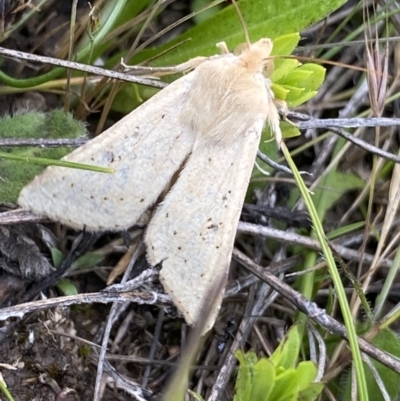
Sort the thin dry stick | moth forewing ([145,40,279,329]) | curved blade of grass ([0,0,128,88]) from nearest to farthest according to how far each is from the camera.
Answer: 1. moth forewing ([145,40,279,329])
2. the thin dry stick
3. curved blade of grass ([0,0,128,88])

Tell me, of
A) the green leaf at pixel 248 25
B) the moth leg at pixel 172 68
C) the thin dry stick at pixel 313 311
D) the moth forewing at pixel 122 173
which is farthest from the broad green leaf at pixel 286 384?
the green leaf at pixel 248 25

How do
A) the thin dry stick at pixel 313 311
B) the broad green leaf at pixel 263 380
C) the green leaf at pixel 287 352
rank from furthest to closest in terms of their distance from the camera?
the thin dry stick at pixel 313 311, the green leaf at pixel 287 352, the broad green leaf at pixel 263 380

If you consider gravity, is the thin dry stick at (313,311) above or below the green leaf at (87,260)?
below

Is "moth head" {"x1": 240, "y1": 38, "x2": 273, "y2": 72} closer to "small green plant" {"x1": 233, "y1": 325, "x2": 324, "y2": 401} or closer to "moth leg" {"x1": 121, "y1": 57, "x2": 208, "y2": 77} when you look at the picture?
"moth leg" {"x1": 121, "y1": 57, "x2": 208, "y2": 77}

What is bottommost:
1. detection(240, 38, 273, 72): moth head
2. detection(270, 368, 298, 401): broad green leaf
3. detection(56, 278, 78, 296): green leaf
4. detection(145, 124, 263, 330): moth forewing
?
detection(270, 368, 298, 401): broad green leaf

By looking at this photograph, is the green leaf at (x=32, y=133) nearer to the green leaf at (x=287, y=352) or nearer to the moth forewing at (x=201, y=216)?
the moth forewing at (x=201, y=216)

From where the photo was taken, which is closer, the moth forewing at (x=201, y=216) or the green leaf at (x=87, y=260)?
the moth forewing at (x=201, y=216)

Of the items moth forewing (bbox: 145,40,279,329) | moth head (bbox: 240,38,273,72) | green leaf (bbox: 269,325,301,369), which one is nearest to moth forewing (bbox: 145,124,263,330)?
moth forewing (bbox: 145,40,279,329)

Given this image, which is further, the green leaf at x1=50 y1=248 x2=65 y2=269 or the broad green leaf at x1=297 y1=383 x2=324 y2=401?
the green leaf at x1=50 y1=248 x2=65 y2=269

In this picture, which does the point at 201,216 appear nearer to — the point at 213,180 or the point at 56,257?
the point at 213,180
